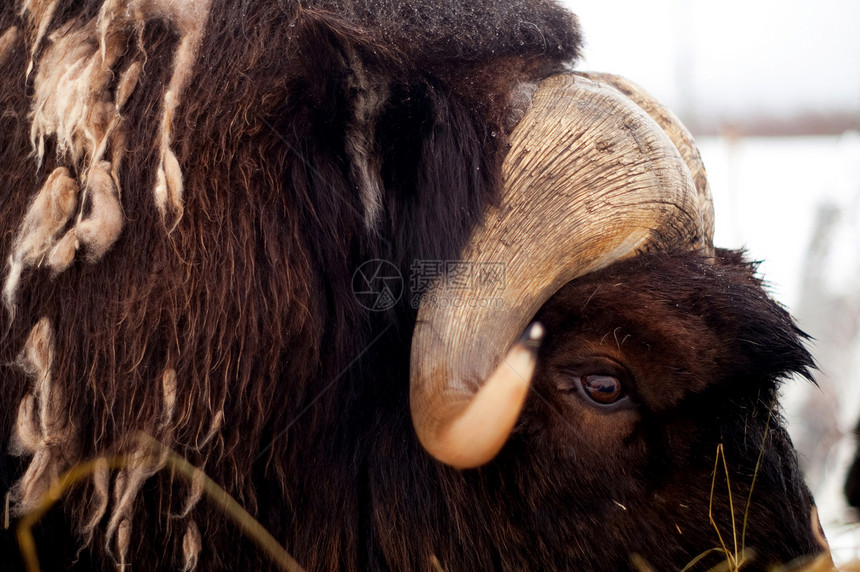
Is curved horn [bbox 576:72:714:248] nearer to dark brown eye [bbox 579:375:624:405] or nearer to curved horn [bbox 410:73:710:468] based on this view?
curved horn [bbox 410:73:710:468]

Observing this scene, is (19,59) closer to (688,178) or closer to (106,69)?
(106,69)

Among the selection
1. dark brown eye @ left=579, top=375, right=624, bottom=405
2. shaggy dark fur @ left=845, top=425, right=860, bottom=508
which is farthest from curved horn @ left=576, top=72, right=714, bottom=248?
shaggy dark fur @ left=845, top=425, right=860, bottom=508

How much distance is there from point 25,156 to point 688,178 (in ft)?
5.65

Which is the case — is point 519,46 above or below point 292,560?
above

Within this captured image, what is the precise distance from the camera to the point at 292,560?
199cm

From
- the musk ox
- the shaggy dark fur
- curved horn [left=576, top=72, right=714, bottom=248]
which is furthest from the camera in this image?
the shaggy dark fur

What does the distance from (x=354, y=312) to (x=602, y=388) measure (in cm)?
66

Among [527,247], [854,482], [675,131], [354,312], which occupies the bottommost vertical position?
[854,482]

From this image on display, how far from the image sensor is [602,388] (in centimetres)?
196

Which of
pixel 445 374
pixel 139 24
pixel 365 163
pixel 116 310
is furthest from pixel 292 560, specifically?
pixel 139 24

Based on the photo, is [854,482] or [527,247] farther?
[854,482]

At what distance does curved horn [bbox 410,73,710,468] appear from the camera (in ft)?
6.24

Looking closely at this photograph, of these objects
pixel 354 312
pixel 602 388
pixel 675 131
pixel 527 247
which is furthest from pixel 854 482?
pixel 354 312

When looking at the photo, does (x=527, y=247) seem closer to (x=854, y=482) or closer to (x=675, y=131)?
(x=675, y=131)
